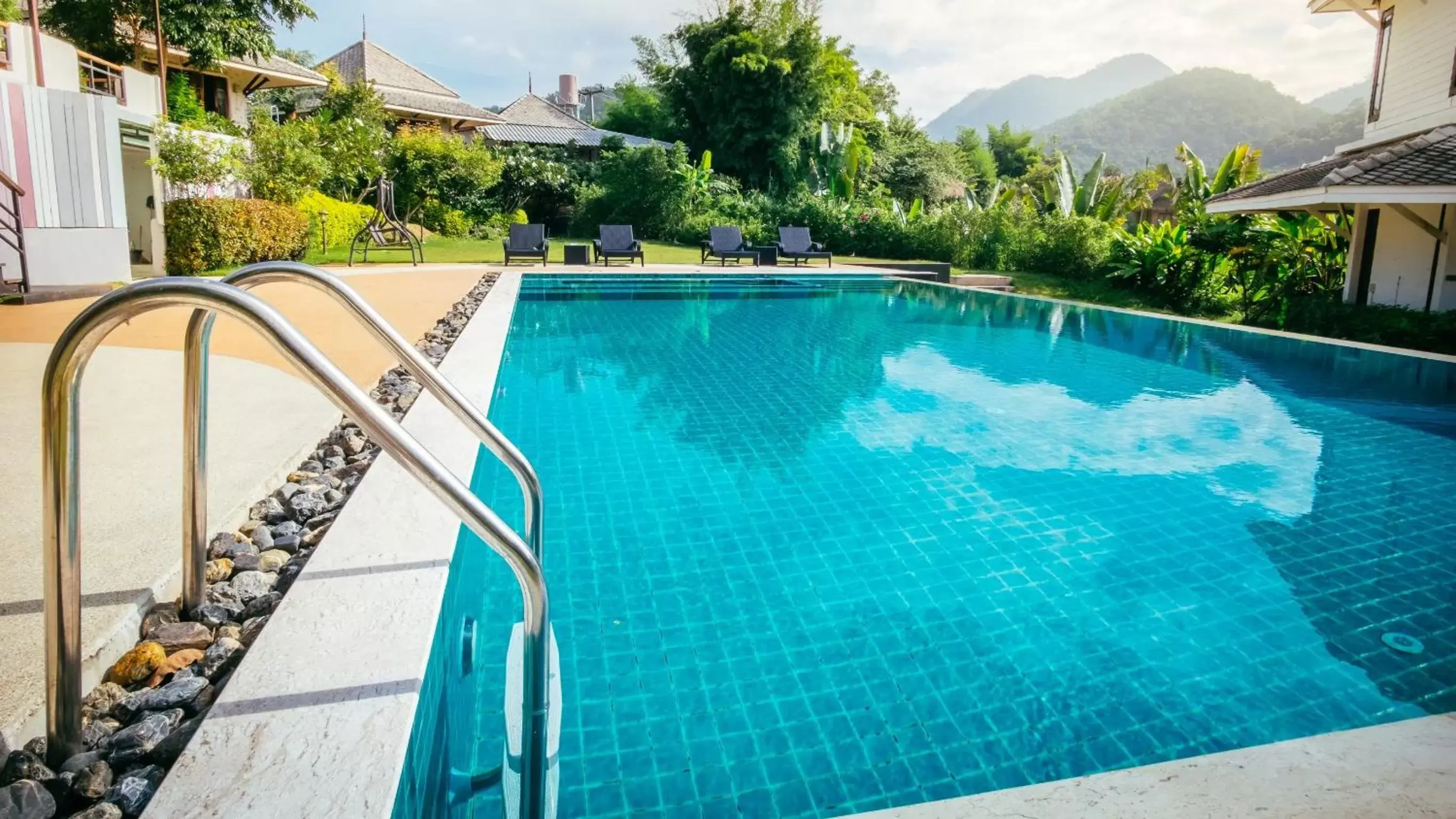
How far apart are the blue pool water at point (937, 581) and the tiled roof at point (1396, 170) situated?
3772 mm

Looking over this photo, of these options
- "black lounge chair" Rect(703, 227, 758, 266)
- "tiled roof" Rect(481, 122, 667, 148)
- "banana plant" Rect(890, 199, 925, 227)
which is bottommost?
"black lounge chair" Rect(703, 227, 758, 266)

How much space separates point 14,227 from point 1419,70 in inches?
789

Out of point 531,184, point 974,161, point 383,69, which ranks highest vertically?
point 383,69

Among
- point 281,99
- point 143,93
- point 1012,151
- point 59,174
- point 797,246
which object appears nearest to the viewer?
point 59,174

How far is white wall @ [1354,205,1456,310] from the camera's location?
1193 cm

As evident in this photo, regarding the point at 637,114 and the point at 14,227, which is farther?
the point at 637,114

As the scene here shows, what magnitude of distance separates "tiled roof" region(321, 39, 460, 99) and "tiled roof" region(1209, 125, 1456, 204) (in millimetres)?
31194

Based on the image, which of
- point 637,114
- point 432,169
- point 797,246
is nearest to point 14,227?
point 797,246

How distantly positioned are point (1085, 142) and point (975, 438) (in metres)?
152

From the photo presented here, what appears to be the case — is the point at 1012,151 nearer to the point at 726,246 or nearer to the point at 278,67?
the point at 278,67

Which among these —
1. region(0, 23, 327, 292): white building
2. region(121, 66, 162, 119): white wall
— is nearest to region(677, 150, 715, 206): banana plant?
region(121, 66, 162, 119): white wall

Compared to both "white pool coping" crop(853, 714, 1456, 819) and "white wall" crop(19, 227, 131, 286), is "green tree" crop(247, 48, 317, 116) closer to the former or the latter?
"white wall" crop(19, 227, 131, 286)

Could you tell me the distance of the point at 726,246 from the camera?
17516 mm

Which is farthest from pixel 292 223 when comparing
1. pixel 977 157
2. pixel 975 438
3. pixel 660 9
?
pixel 977 157
